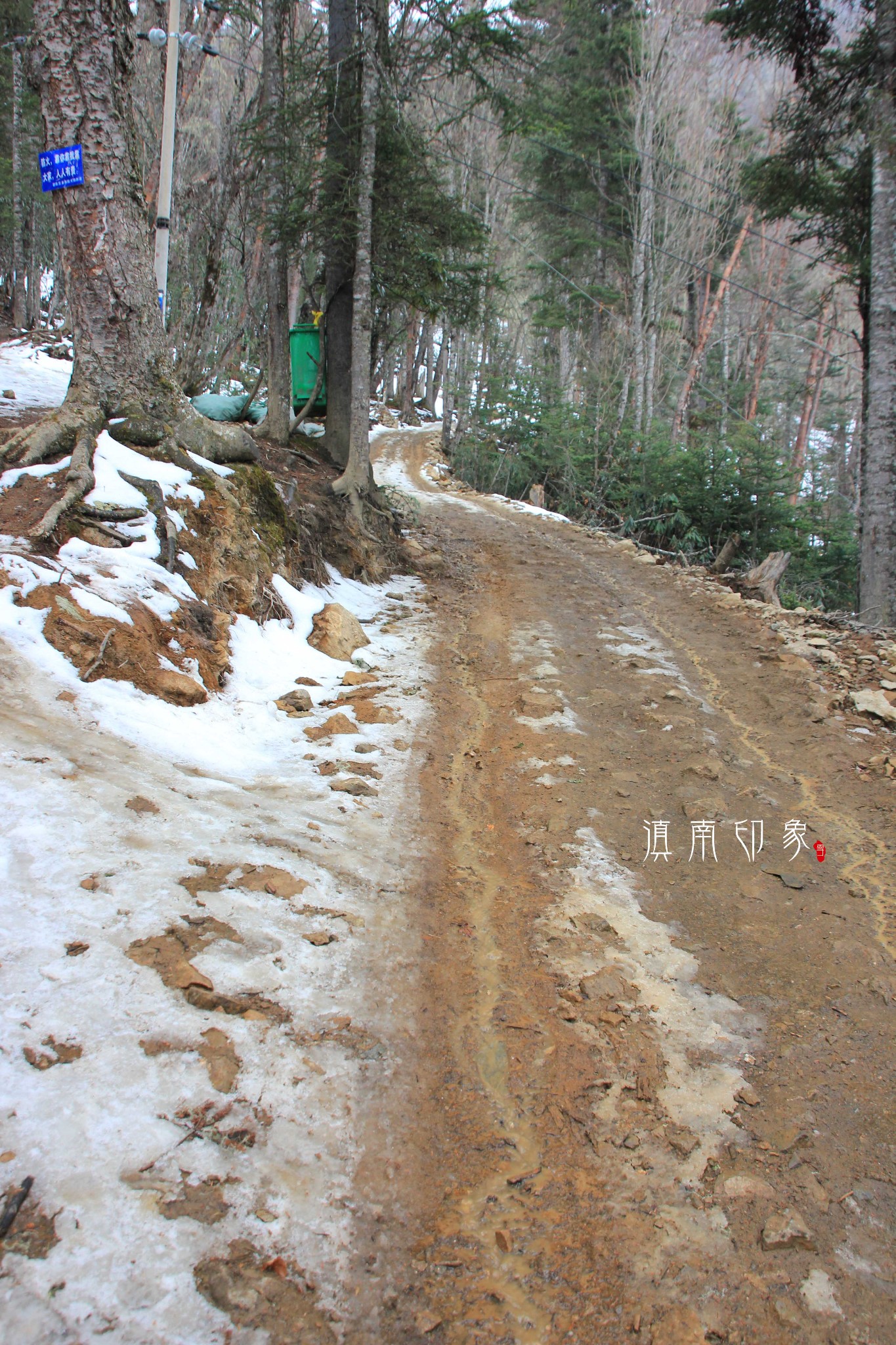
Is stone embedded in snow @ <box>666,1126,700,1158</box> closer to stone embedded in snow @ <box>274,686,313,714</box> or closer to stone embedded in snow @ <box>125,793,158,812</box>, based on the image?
stone embedded in snow @ <box>125,793,158,812</box>

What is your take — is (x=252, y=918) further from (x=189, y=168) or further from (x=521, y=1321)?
(x=189, y=168)

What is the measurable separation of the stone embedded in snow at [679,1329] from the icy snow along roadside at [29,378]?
344 inches

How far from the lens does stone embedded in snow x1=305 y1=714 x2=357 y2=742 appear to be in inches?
189

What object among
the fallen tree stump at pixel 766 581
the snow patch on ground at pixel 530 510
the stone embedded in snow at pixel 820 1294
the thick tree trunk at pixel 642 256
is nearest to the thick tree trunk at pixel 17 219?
the snow patch on ground at pixel 530 510

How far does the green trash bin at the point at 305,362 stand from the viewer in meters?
11.2

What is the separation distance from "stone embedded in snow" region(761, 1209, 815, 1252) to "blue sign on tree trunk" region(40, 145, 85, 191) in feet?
23.5

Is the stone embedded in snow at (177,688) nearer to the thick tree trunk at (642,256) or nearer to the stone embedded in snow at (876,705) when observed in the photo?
the stone embedded in snow at (876,705)

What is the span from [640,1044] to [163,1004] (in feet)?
5.53

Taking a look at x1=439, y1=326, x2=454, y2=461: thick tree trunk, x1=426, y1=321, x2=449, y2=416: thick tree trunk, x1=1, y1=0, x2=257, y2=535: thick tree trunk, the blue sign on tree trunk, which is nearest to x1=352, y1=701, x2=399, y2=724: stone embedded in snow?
x1=1, y1=0, x2=257, y2=535: thick tree trunk

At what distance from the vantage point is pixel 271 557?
6633mm

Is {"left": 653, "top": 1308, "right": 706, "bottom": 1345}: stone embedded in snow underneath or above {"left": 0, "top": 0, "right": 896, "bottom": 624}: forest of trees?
underneath

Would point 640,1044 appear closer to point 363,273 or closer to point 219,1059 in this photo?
point 219,1059

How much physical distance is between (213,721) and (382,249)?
8174 millimetres

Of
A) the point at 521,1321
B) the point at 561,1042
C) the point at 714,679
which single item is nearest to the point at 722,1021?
the point at 561,1042
